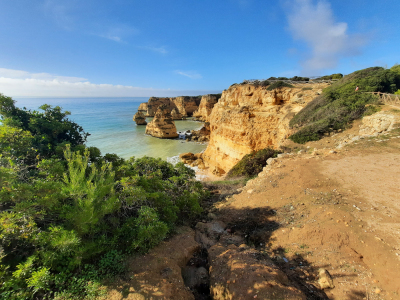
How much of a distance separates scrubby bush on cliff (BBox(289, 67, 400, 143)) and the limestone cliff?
54.7 inches

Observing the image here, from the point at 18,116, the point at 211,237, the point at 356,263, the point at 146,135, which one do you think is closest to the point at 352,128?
the point at 356,263

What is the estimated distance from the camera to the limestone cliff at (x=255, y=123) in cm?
1611

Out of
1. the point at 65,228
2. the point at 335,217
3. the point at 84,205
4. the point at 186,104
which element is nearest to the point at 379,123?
the point at 335,217

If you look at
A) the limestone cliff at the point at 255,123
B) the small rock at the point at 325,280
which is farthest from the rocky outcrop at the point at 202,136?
the small rock at the point at 325,280

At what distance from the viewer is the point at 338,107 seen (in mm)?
12977

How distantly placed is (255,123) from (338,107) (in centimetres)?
630

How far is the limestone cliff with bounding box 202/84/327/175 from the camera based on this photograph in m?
16.1

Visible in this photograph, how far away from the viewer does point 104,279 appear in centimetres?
296

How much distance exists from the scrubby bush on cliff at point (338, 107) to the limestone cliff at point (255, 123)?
1389 millimetres

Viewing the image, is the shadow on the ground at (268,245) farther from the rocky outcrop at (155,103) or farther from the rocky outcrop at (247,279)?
the rocky outcrop at (155,103)

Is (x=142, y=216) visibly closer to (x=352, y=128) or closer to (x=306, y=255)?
(x=306, y=255)

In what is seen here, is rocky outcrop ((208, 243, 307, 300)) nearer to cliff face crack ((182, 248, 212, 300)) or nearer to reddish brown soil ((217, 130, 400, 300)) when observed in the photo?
cliff face crack ((182, 248, 212, 300))

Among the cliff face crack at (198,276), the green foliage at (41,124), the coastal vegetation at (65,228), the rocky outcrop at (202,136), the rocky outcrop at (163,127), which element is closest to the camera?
the coastal vegetation at (65,228)

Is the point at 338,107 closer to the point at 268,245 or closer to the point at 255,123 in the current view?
the point at 255,123
